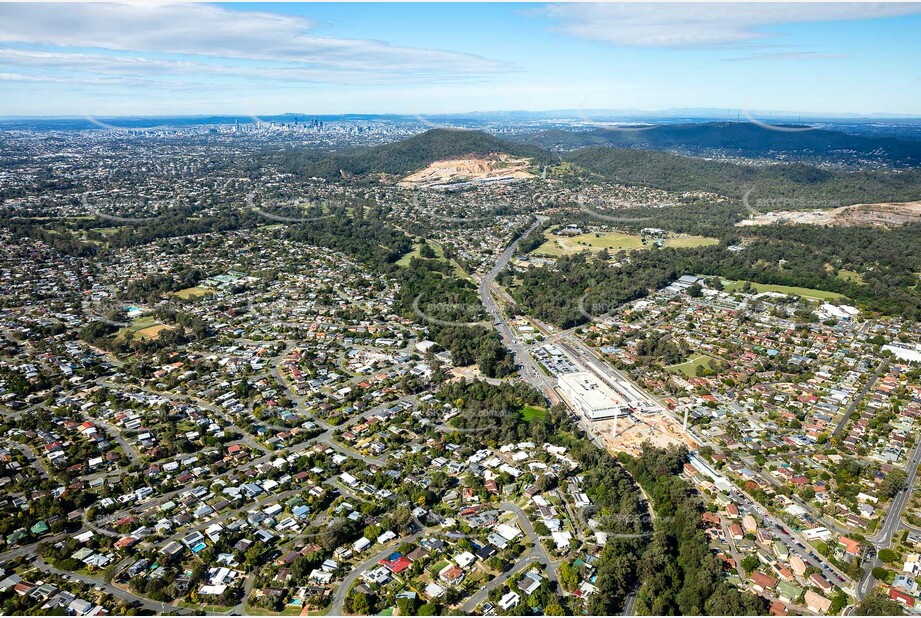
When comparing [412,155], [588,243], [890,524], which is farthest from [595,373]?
[412,155]

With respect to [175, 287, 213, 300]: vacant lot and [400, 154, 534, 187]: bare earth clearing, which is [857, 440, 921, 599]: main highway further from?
[400, 154, 534, 187]: bare earth clearing

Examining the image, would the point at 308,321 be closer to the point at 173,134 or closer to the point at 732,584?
the point at 732,584

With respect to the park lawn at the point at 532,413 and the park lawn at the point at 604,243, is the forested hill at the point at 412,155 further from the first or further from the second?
the park lawn at the point at 532,413

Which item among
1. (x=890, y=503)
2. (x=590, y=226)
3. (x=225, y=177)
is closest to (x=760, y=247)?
(x=590, y=226)

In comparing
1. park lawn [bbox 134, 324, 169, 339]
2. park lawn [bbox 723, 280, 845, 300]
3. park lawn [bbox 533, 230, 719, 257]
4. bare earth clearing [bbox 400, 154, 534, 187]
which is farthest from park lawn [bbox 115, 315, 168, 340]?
bare earth clearing [bbox 400, 154, 534, 187]

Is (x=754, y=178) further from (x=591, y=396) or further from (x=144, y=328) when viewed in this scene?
(x=144, y=328)

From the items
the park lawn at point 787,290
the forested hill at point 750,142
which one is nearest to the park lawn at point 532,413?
the park lawn at point 787,290

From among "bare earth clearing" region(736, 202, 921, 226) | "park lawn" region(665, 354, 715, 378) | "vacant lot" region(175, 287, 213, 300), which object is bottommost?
"park lawn" region(665, 354, 715, 378)
